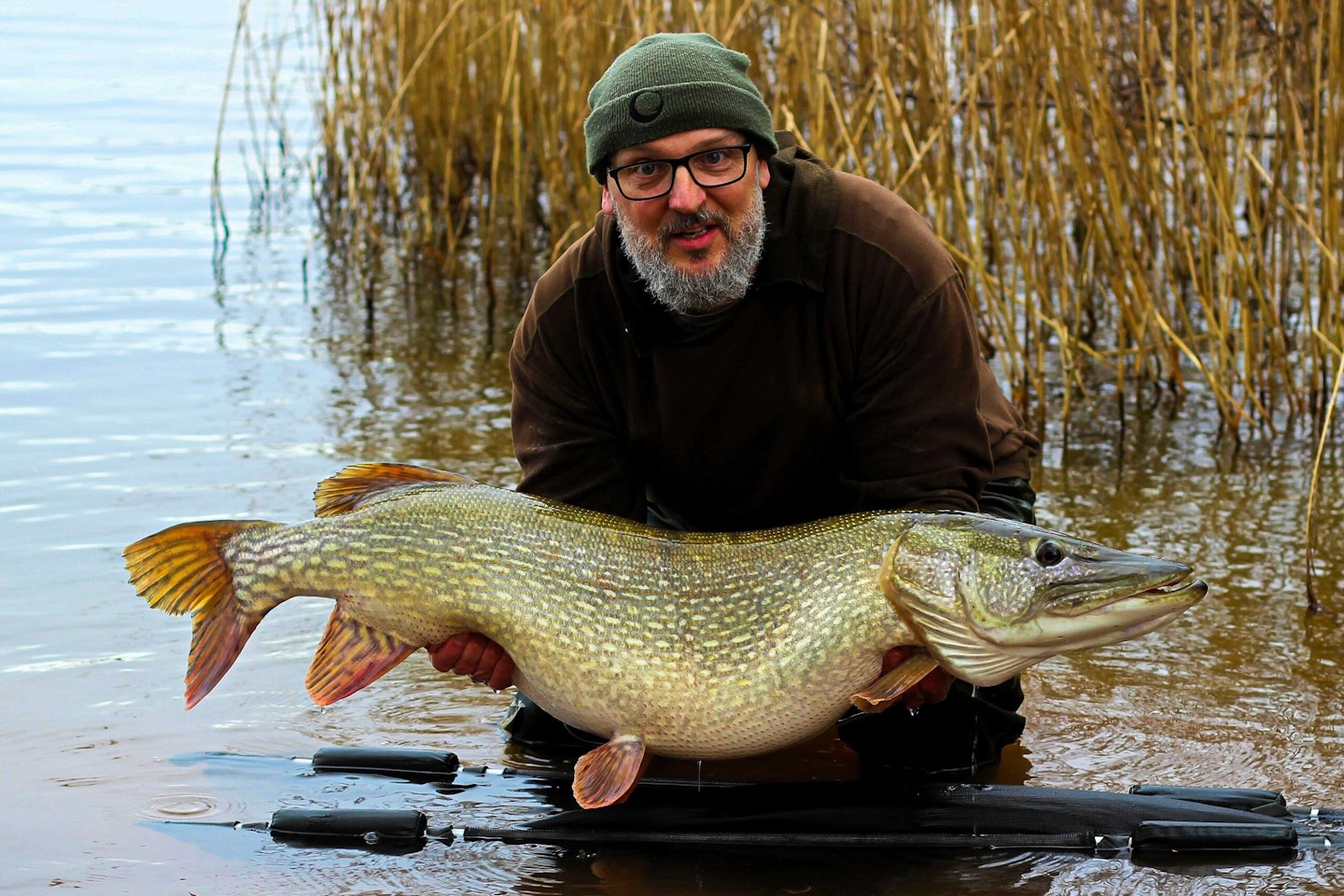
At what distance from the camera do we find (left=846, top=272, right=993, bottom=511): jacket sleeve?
3367 millimetres

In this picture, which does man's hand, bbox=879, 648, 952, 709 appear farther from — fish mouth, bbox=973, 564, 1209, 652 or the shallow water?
the shallow water

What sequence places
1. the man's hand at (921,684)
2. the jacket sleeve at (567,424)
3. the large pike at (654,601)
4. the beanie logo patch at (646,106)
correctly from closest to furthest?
1. the large pike at (654,601)
2. the man's hand at (921,684)
3. the beanie logo patch at (646,106)
4. the jacket sleeve at (567,424)

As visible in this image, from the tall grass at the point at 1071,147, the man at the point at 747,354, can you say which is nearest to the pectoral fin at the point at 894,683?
the man at the point at 747,354

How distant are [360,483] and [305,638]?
1284 mm

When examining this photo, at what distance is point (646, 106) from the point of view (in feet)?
10.9

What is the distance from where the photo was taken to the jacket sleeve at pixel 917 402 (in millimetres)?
3367

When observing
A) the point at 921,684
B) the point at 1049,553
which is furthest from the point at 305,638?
the point at 1049,553

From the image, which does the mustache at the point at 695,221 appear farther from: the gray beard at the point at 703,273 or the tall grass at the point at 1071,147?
the tall grass at the point at 1071,147

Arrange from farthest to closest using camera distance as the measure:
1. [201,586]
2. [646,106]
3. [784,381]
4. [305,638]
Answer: [305,638]
[784,381]
[646,106]
[201,586]

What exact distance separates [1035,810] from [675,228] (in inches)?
55.3

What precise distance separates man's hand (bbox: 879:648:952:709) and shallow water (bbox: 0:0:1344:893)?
1.03 feet

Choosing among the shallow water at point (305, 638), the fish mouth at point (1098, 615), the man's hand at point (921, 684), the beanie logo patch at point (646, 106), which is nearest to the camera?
the fish mouth at point (1098, 615)

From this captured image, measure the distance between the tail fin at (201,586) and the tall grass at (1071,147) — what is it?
296 cm

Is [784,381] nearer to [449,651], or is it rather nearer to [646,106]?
[646,106]
